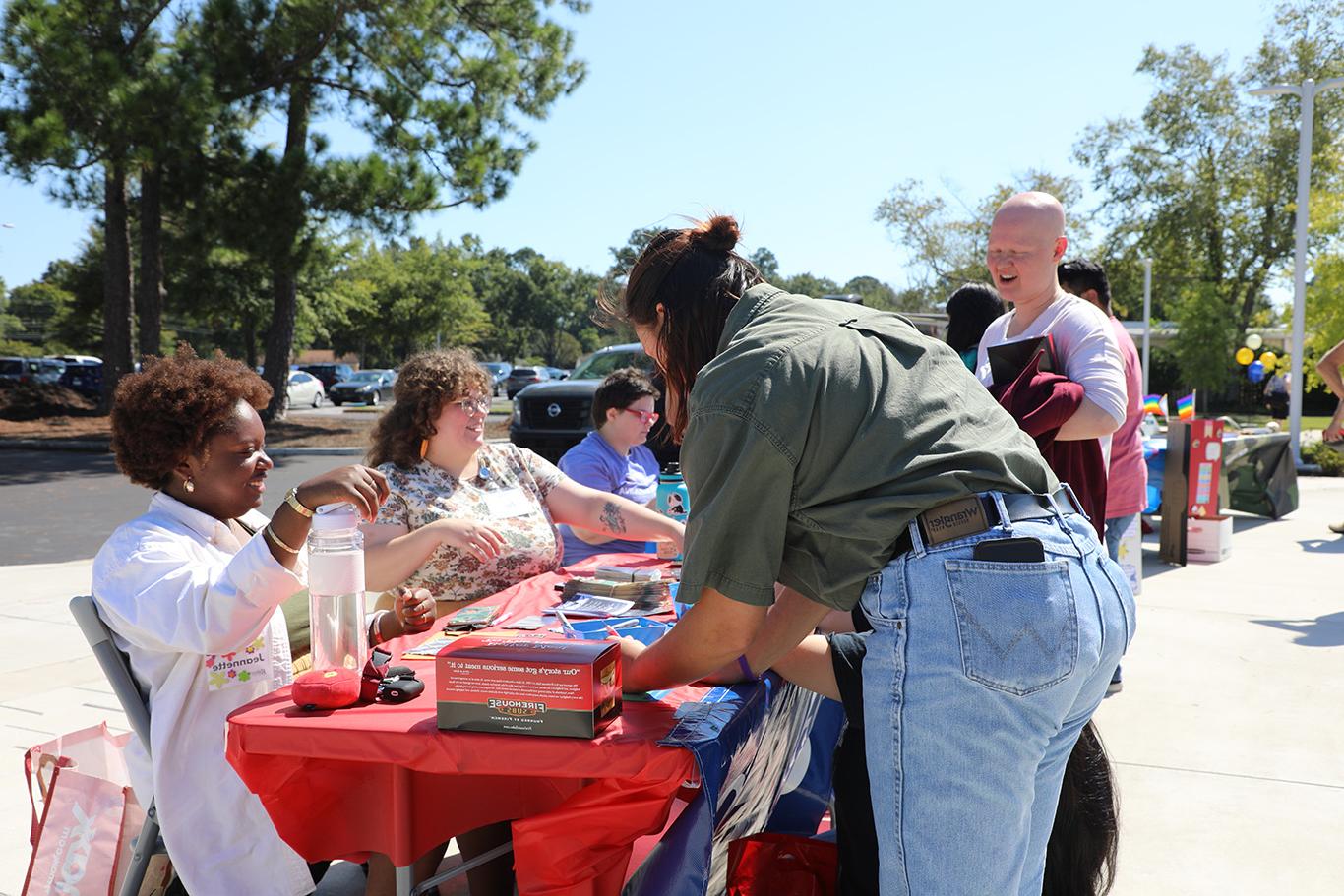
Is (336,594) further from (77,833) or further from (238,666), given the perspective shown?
(77,833)

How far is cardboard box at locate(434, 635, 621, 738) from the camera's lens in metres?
1.66

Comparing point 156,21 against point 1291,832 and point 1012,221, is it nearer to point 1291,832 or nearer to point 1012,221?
point 1012,221

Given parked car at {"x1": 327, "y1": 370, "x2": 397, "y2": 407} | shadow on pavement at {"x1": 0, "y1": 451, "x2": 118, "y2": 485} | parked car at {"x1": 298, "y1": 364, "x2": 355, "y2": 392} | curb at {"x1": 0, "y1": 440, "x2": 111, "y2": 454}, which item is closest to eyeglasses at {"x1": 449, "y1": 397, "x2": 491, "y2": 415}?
shadow on pavement at {"x1": 0, "y1": 451, "x2": 118, "y2": 485}

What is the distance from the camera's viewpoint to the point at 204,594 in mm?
2111

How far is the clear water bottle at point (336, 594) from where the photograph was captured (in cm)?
204

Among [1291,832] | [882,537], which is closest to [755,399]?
[882,537]

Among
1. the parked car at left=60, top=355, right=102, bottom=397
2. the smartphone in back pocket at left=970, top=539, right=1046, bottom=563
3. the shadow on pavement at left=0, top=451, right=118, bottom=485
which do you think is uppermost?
the smartphone in back pocket at left=970, top=539, right=1046, bottom=563

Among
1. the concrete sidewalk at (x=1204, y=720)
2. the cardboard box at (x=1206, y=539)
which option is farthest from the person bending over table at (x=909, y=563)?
the cardboard box at (x=1206, y=539)

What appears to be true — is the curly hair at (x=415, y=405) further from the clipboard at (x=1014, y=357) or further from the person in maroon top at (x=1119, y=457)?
the person in maroon top at (x=1119, y=457)

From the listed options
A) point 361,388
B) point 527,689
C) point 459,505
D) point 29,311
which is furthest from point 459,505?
point 29,311

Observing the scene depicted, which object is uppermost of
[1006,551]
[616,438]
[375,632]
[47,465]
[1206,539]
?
[1006,551]

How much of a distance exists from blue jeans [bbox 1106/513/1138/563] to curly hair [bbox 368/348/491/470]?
2.71 meters

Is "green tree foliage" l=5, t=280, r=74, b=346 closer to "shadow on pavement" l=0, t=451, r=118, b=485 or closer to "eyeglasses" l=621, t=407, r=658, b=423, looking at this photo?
"shadow on pavement" l=0, t=451, r=118, b=485

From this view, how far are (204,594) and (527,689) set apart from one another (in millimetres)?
846
